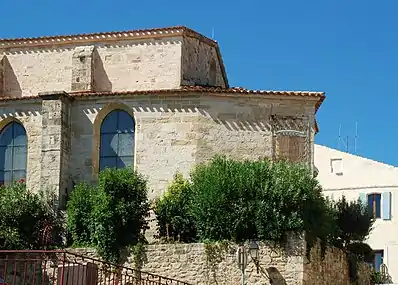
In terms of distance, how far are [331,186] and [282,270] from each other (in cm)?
1836

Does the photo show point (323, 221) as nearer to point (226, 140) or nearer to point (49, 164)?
point (226, 140)

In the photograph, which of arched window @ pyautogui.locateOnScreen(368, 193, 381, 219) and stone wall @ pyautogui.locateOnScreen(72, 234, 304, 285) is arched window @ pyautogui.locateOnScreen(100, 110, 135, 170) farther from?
arched window @ pyautogui.locateOnScreen(368, 193, 381, 219)

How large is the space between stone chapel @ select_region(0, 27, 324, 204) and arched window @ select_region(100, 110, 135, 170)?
0.12 feet

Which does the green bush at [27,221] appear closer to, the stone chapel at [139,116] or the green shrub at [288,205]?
the stone chapel at [139,116]

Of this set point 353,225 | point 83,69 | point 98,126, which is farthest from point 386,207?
point 83,69

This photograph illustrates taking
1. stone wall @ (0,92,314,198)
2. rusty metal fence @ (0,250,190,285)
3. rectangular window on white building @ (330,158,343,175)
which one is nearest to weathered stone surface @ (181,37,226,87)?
stone wall @ (0,92,314,198)

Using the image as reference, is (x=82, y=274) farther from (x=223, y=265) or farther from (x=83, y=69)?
(x=83, y=69)

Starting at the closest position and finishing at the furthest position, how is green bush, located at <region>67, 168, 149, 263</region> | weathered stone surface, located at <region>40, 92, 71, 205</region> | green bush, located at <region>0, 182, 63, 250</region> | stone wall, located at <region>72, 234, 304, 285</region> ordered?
stone wall, located at <region>72, 234, 304, 285</region> → green bush, located at <region>67, 168, 149, 263</region> → green bush, located at <region>0, 182, 63, 250</region> → weathered stone surface, located at <region>40, 92, 71, 205</region>

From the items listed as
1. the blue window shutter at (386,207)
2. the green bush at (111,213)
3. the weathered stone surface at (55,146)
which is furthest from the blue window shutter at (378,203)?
the weathered stone surface at (55,146)

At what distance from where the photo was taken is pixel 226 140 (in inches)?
1203

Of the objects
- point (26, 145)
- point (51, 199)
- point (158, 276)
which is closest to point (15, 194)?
point (51, 199)

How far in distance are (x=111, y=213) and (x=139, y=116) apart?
4.92 meters

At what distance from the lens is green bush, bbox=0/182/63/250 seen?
93.1ft

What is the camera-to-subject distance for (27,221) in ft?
95.9
